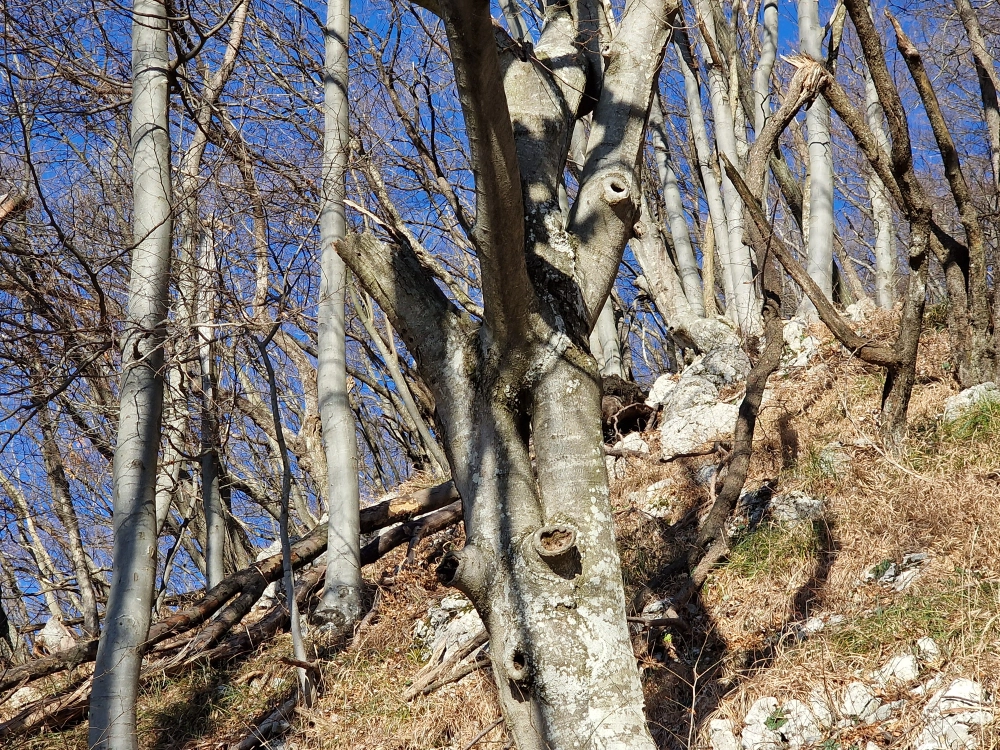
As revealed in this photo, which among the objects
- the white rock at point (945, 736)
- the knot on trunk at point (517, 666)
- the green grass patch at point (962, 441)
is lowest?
the white rock at point (945, 736)

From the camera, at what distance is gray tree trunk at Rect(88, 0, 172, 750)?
3.70 metres

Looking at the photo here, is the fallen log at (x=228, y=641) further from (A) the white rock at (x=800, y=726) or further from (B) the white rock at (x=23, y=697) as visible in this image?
(A) the white rock at (x=800, y=726)

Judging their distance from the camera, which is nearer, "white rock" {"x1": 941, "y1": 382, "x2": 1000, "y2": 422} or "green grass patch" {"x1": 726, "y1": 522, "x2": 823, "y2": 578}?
"green grass patch" {"x1": 726, "y1": 522, "x2": 823, "y2": 578}

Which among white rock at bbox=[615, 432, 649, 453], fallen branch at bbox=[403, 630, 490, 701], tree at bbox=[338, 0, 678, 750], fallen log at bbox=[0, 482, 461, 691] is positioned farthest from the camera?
white rock at bbox=[615, 432, 649, 453]

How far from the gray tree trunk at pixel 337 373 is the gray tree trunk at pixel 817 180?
14.5ft

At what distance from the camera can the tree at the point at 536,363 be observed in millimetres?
2475

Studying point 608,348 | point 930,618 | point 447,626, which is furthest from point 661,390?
point 930,618

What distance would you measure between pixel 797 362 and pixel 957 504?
10.4 ft

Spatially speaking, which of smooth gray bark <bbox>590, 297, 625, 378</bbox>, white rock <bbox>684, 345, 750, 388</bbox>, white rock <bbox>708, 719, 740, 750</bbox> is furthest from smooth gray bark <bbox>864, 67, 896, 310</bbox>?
white rock <bbox>708, 719, 740, 750</bbox>

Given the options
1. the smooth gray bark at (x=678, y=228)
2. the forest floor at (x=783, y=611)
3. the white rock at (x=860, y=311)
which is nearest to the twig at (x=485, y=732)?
the forest floor at (x=783, y=611)

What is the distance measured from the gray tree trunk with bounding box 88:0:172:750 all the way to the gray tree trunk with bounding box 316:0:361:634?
1279 millimetres

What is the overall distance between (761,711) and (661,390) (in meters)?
4.89

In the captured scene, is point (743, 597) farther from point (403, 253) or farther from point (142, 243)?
point (142, 243)

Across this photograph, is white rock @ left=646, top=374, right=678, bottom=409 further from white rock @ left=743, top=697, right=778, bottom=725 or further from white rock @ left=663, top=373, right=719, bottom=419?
white rock @ left=743, top=697, right=778, bottom=725
